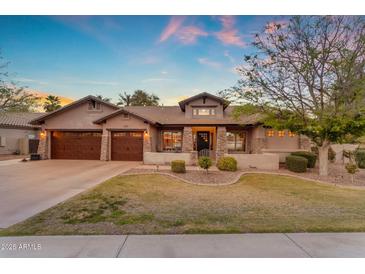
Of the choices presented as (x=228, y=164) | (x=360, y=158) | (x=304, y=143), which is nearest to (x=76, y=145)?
(x=228, y=164)

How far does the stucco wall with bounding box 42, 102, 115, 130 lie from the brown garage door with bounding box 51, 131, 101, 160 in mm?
654

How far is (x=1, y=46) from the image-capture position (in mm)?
5934

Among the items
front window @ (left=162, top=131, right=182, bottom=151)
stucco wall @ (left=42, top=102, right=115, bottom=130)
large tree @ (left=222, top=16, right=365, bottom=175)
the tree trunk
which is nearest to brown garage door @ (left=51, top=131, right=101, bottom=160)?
stucco wall @ (left=42, top=102, right=115, bottom=130)

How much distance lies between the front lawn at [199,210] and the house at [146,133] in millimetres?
7922

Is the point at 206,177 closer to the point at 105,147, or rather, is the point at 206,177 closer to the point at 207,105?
the point at 207,105

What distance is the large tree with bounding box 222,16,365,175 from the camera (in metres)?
8.92

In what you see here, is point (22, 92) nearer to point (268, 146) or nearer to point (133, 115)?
point (133, 115)

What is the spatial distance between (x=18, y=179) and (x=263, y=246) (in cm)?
1083

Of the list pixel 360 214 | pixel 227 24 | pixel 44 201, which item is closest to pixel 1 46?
pixel 44 201

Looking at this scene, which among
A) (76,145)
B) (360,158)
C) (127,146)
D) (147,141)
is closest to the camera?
(360,158)

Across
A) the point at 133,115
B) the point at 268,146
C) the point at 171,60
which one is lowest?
the point at 268,146

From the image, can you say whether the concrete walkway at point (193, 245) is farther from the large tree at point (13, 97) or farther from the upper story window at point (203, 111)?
the upper story window at point (203, 111)

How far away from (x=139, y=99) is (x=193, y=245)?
38756 millimetres

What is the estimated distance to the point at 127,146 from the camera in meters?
16.4
